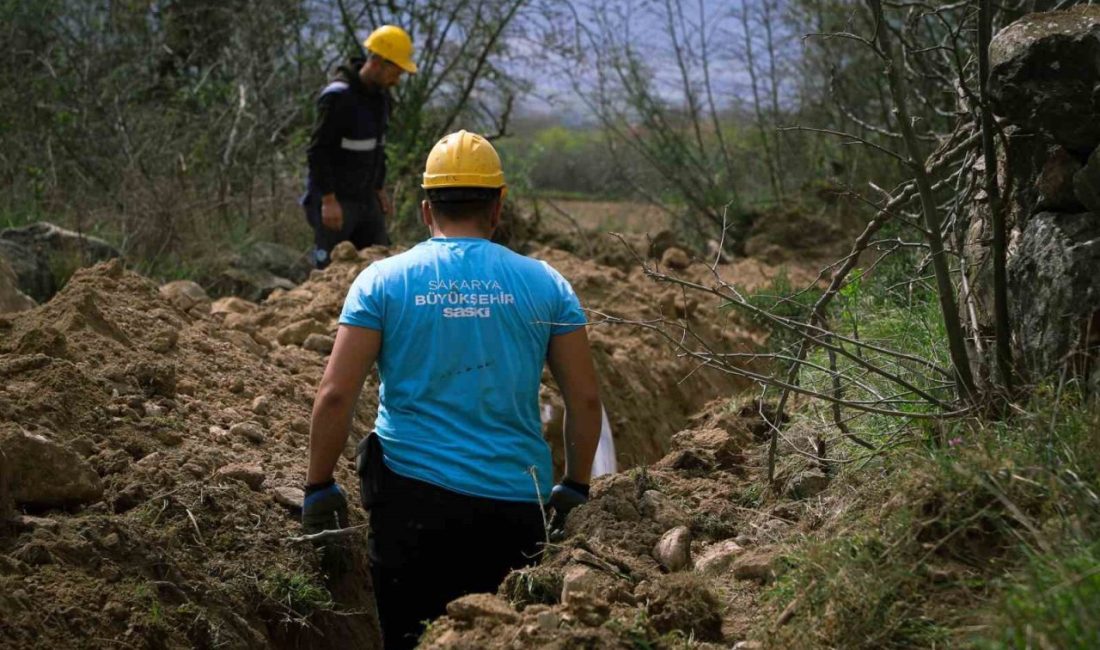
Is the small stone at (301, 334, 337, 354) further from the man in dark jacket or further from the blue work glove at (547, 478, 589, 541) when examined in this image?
the blue work glove at (547, 478, 589, 541)

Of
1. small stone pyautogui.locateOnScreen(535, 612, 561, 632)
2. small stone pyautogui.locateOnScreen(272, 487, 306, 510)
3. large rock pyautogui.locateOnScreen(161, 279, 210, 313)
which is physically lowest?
small stone pyautogui.locateOnScreen(272, 487, 306, 510)

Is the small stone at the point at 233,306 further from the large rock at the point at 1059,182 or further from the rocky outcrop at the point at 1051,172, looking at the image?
the large rock at the point at 1059,182

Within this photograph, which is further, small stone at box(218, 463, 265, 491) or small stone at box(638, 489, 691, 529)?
small stone at box(218, 463, 265, 491)

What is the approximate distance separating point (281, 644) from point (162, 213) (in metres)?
6.21

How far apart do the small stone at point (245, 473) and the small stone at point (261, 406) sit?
2.18 feet

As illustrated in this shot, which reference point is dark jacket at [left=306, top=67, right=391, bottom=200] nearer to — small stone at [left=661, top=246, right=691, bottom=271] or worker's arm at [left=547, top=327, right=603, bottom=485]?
small stone at [left=661, top=246, right=691, bottom=271]

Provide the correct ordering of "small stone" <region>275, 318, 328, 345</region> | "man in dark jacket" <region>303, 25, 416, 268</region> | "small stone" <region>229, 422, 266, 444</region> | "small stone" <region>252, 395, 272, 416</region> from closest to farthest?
"small stone" <region>229, 422, 266, 444</region>
"small stone" <region>252, 395, 272, 416</region>
"small stone" <region>275, 318, 328, 345</region>
"man in dark jacket" <region>303, 25, 416, 268</region>

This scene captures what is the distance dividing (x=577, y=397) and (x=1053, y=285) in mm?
1402

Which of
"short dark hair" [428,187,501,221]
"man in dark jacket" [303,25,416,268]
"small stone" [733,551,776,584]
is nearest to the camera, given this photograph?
"small stone" [733,551,776,584]

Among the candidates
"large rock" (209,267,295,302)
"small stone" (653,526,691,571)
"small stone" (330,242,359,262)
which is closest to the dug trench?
"small stone" (653,526,691,571)

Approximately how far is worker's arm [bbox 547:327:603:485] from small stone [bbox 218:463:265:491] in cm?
140

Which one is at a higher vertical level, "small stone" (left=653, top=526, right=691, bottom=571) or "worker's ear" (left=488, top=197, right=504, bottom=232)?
"worker's ear" (left=488, top=197, right=504, bottom=232)

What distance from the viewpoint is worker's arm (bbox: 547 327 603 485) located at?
3967 millimetres

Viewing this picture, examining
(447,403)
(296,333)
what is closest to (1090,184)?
(447,403)
